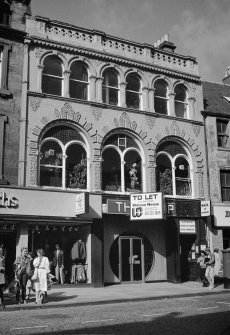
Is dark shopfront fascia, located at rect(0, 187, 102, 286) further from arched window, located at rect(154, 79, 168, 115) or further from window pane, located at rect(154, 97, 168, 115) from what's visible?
arched window, located at rect(154, 79, 168, 115)

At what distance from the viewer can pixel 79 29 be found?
22.0 m

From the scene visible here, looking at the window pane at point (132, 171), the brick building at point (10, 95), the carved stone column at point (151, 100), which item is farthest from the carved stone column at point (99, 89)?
the brick building at point (10, 95)

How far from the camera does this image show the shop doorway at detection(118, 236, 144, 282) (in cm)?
2080

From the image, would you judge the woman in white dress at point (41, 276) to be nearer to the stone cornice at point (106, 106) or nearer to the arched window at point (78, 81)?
the stone cornice at point (106, 106)

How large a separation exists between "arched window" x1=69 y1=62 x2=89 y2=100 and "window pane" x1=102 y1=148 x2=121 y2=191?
10.5ft

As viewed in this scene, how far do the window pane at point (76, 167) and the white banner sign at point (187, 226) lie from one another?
220 inches

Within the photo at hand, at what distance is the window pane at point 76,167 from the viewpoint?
790 inches

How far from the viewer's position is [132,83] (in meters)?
23.2

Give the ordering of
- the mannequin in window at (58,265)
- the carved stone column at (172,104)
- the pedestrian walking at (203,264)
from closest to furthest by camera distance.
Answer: the mannequin in window at (58,265) < the pedestrian walking at (203,264) < the carved stone column at (172,104)

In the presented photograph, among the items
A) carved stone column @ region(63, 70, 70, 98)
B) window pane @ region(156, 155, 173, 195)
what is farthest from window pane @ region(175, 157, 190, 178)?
carved stone column @ region(63, 70, 70, 98)

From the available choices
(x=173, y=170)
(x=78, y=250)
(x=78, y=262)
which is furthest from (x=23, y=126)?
(x=173, y=170)

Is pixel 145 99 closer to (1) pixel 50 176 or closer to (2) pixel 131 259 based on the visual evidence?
(1) pixel 50 176

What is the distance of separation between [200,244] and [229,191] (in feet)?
13.6

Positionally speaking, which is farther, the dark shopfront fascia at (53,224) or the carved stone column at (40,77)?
the carved stone column at (40,77)
